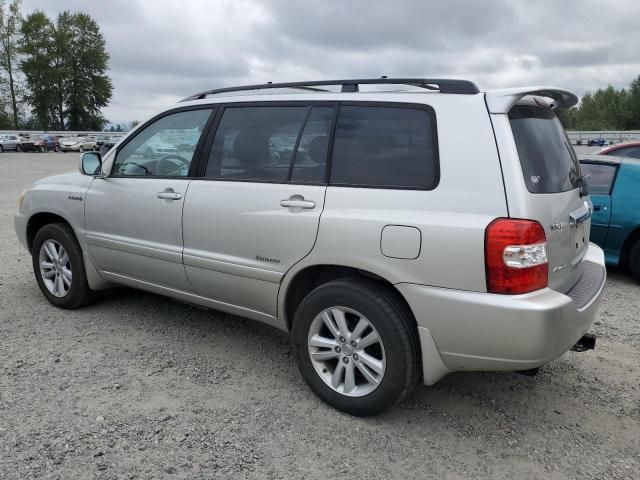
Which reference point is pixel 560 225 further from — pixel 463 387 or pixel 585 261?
pixel 463 387

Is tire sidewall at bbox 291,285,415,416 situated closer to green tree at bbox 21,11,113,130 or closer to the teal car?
the teal car

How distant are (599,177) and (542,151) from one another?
3.78 meters

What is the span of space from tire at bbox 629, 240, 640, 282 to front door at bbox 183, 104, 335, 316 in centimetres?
427

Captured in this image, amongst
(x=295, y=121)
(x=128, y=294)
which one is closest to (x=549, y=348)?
(x=295, y=121)

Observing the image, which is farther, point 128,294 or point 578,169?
point 128,294

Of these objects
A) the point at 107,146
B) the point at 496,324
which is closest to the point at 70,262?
the point at 496,324

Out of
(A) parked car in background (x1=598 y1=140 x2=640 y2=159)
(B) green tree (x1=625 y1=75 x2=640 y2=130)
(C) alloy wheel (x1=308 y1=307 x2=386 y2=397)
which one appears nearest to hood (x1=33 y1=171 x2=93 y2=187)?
(C) alloy wheel (x1=308 y1=307 x2=386 y2=397)

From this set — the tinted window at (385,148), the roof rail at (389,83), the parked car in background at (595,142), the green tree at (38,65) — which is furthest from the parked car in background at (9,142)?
the tinted window at (385,148)

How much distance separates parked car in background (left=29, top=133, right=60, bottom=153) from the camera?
4031 cm

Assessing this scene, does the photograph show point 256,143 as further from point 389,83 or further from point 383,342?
point 383,342

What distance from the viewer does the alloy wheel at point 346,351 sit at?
308 centimetres

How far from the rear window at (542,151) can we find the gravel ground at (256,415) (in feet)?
4.37

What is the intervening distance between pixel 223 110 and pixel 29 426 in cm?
225

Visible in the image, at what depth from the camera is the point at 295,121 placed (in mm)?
3490
